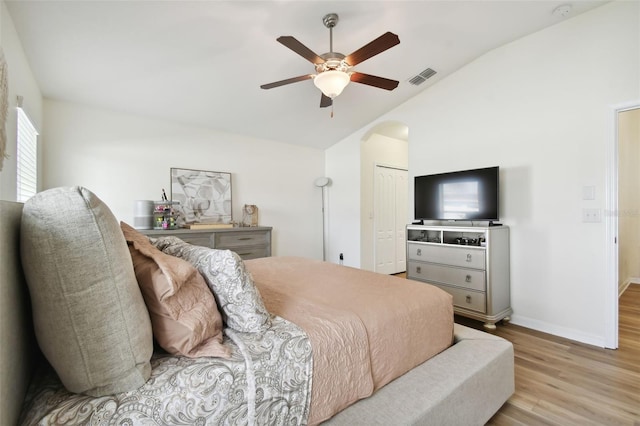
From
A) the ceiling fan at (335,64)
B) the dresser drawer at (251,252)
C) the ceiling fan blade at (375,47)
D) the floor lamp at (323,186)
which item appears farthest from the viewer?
the floor lamp at (323,186)

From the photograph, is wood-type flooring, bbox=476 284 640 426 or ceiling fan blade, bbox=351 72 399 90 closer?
wood-type flooring, bbox=476 284 640 426

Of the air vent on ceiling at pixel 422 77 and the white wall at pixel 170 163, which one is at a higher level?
the air vent on ceiling at pixel 422 77

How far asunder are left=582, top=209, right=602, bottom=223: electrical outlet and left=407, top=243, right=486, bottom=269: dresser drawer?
2.98 ft

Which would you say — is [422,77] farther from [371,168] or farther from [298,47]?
[298,47]

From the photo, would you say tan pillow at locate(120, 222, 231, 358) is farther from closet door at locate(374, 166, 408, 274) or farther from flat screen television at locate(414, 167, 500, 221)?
closet door at locate(374, 166, 408, 274)

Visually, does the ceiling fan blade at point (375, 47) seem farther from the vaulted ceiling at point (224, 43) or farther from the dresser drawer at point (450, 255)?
the dresser drawer at point (450, 255)

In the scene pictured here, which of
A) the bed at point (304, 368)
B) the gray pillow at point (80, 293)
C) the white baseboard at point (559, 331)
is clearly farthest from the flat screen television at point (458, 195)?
the gray pillow at point (80, 293)

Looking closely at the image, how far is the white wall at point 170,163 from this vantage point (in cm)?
304

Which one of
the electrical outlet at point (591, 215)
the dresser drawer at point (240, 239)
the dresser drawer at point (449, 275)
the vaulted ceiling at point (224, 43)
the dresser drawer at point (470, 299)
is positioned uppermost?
the vaulted ceiling at point (224, 43)

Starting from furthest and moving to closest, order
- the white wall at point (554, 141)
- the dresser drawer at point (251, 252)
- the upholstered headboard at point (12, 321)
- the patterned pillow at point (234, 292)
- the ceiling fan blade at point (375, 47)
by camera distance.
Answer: the dresser drawer at point (251, 252), the white wall at point (554, 141), the ceiling fan blade at point (375, 47), the patterned pillow at point (234, 292), the upholstered headboard at point (12, 321)

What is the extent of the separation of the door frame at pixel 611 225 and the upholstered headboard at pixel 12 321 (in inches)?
146

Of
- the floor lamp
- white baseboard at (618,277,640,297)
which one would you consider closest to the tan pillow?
A: the floor lamp

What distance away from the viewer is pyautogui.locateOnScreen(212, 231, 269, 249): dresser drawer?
3608 mm

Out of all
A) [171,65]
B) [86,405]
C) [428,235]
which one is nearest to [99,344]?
[86,405]
